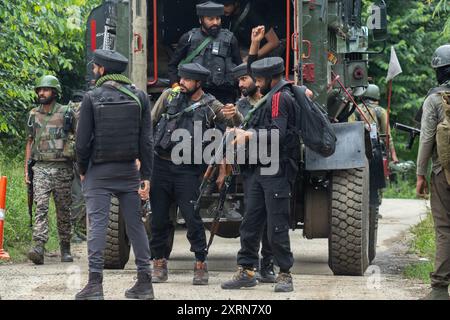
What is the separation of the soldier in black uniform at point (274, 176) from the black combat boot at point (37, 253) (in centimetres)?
277

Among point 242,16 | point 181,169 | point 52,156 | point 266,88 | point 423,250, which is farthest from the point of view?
point 423,250

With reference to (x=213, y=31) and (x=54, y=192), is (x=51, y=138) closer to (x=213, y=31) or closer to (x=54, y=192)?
(x=54, y=192)

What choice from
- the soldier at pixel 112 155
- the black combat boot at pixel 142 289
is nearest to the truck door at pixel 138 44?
the soldier at pixel 112 155

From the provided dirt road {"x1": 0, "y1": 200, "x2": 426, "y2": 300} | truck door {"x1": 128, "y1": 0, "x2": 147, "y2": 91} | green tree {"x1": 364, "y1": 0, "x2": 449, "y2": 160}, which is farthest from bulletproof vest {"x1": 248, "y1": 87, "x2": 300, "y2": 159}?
green tree {"x1": 364, "y1": 0, "x2": 449, "y2": 160}

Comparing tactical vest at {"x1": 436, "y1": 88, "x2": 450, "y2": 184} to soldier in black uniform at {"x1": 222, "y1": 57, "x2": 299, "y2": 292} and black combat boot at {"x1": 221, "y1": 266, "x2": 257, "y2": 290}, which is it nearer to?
soldier in black uniform at {"x1": 222, "y1": 57, "x2": 299, "y2": 292}

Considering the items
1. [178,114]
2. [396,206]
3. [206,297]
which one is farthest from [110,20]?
[396,206]

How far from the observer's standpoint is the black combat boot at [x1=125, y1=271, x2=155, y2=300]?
927 centimetres

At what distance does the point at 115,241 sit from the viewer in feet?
37.2

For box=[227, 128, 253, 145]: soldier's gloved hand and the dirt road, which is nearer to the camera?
the dirt road

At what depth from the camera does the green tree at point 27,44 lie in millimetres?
14883

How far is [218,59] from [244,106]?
1180mm

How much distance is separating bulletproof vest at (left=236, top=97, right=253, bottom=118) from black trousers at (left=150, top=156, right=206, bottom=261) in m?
0.67

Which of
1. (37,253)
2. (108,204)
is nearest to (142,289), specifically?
(108,204)
